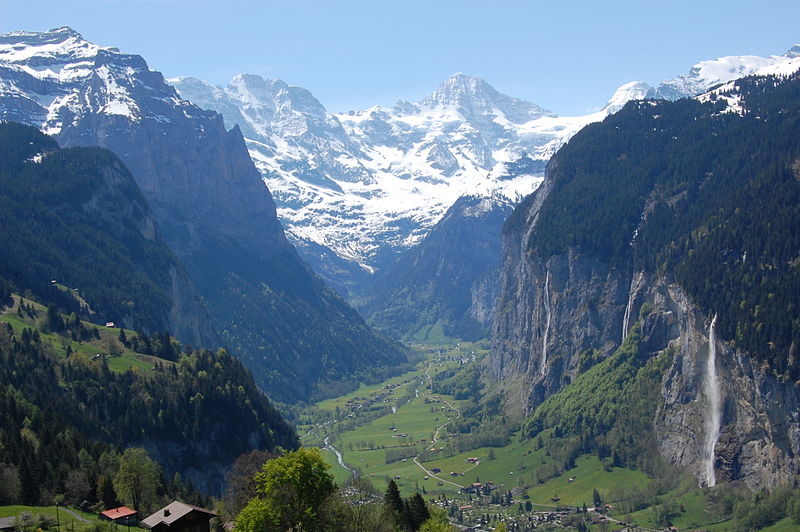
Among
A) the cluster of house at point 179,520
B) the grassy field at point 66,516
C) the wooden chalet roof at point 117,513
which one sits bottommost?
the wooden chalet roof at point 117,513

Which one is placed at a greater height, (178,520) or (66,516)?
(178,520)

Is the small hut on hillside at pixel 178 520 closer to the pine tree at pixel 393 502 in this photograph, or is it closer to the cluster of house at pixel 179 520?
the cluster of house at pixel 179 520

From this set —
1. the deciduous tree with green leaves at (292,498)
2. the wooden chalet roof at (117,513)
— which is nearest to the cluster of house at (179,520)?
the deciduous tree with green leaves at (292,498)

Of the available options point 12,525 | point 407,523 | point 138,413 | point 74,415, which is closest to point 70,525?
point 12,525

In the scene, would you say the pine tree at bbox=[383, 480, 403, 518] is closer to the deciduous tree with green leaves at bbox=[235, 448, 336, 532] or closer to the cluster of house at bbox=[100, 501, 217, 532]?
the deciduous tree with green leaves at bbox=[235, 448, 336, 532]

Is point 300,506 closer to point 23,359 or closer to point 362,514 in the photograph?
point 362,514

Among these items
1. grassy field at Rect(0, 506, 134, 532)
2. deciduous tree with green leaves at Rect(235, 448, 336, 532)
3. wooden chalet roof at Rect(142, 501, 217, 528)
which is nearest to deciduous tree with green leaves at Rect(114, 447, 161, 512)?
grassy field at Rect(0, 506, 134, 532)

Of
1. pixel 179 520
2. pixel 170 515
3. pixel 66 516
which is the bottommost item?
pixel 66 516

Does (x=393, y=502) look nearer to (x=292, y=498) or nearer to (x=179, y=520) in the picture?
(x=292, y=498)

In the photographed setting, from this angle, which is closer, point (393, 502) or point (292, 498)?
point (292, 498)

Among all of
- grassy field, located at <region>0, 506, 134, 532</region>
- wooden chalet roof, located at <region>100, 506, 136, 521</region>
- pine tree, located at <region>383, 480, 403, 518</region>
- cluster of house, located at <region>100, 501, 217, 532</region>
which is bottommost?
pine tree, located at <region>383, 480, 403, 518</region>

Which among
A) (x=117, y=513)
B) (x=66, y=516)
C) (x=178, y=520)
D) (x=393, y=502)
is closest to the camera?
(x=178, y=520)

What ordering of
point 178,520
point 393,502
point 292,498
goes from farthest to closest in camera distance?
point 393,502, point 292,498, point 178,520

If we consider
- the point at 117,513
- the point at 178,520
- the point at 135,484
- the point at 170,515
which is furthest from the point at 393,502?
the point at 178,520
